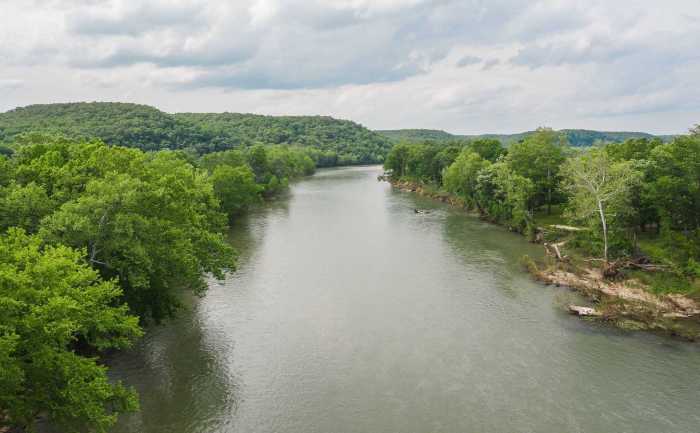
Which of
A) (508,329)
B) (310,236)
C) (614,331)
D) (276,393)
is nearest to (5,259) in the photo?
(276,393)

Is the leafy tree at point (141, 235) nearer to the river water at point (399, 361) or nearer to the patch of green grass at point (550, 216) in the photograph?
the river water at point (399, 361)

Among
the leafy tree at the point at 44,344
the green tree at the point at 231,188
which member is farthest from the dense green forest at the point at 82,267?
the green tree at the point at 231,188

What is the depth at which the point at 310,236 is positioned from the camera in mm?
55438

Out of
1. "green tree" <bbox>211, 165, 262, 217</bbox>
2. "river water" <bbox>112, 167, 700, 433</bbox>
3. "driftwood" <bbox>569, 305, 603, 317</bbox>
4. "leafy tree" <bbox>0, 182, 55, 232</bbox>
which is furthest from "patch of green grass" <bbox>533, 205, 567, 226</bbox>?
"leafy tree" <bbox>0, 182, 55, 232</bbox>

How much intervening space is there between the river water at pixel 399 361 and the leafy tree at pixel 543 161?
20566 mm

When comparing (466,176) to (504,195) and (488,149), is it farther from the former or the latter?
(488,149)

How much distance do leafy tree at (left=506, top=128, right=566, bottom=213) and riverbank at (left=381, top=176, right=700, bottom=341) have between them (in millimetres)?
18858

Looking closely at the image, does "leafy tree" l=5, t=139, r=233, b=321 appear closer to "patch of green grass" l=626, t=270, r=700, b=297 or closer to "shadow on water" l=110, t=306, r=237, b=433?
"shadow on water" l=110, t=306, r=237, b=433

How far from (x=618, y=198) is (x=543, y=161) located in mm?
20456

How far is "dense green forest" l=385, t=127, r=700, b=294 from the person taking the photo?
121ft

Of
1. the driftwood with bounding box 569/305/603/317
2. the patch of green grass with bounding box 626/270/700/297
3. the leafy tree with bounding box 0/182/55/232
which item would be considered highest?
the leafy tree with bounding box 0/182/55/232

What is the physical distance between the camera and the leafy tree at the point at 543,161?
59156 millimetres

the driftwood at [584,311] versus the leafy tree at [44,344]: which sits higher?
the leafy tree at [44,344]

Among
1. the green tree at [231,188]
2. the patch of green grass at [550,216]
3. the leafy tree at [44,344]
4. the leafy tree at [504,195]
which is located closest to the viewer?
the leafy tree at [44,344]
